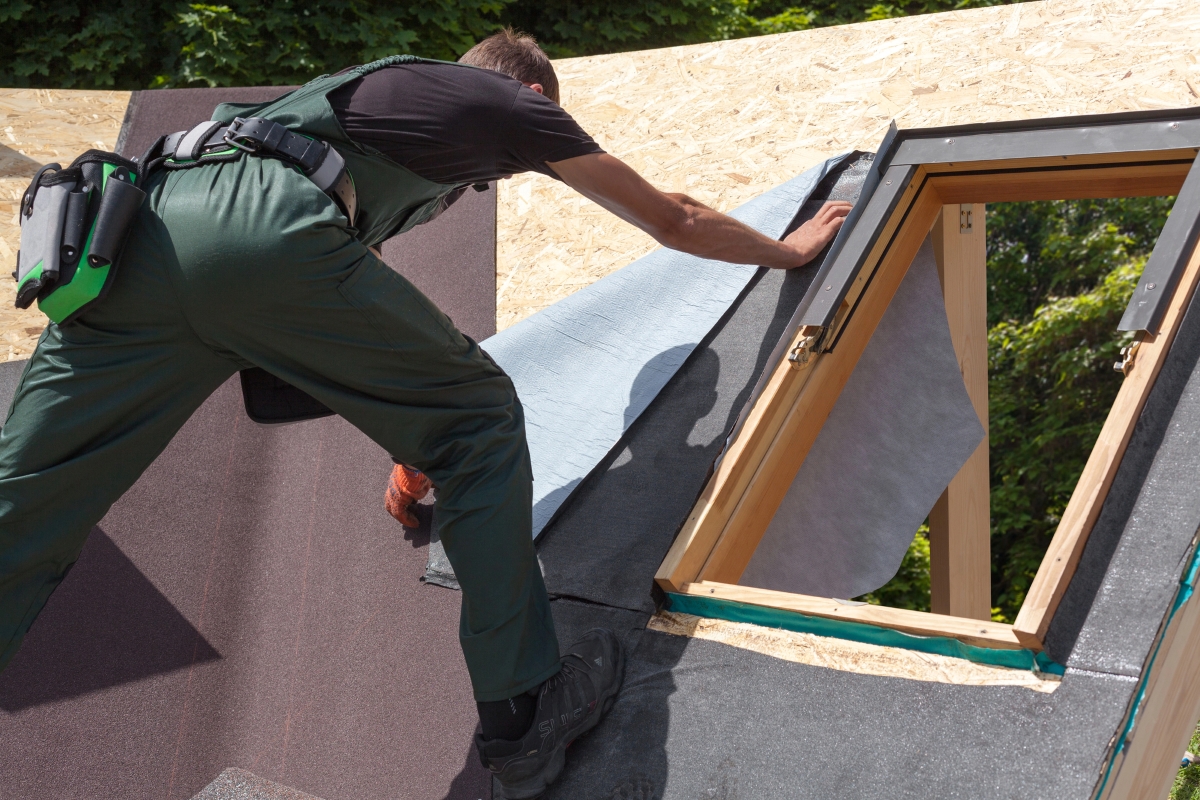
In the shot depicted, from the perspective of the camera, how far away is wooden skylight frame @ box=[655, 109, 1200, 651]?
1625mm

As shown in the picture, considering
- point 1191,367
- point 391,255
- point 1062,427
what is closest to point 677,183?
point 391,255

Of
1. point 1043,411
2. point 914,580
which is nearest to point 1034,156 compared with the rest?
point 914,580

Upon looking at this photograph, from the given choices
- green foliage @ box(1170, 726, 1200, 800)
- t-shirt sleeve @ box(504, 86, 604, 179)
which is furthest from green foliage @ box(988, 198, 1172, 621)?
t-shirt sleeve @ box(504, 86, 604, 179)

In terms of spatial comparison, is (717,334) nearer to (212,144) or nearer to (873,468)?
(873,468)

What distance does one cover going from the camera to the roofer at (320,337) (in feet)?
5.24

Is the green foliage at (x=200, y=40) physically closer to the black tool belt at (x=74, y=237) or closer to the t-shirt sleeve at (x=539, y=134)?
the t-shirt sleeve at (x=539, y=134)

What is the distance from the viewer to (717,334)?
8.58 feet

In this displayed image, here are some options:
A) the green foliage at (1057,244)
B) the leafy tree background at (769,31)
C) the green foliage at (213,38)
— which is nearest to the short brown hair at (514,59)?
the green foliage at (213,38)

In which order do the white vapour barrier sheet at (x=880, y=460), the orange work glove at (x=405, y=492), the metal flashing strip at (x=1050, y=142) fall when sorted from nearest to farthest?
the metal flashing strip at (x=1050, y=142)
the orange work glove at (x=405, y=492)
the white vapour barrier sheet at (x=880, y=460)

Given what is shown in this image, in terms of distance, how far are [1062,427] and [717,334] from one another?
526 centimetres

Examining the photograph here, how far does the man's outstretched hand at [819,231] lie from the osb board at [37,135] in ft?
7.67

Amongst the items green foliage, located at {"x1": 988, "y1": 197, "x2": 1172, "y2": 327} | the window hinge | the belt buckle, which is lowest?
green foliage, located at {"x1": 988, "y1": 197, "x2": 1172, "y2": 327}

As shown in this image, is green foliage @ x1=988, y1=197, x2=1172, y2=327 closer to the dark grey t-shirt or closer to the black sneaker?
the dark grey t-shirt

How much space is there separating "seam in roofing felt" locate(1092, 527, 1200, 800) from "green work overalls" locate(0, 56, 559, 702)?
893 mm
